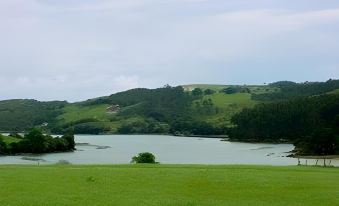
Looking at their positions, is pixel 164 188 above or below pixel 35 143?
below

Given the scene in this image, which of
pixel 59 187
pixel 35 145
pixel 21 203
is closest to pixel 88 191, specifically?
pixel 59 187

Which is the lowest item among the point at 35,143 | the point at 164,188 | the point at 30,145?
the point at 164,188

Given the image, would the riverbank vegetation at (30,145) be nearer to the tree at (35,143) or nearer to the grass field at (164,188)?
the tree at (35,143)

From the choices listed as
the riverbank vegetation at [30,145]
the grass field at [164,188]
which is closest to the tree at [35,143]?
the riverbank vegetation at [30,145]

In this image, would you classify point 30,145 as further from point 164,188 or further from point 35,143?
point 164,188

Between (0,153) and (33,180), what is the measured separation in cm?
12022

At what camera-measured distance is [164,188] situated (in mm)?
25875

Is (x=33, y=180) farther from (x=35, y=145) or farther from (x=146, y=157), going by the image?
(x=35, y=145)

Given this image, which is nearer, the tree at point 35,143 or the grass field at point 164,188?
the grass field at point 164,188

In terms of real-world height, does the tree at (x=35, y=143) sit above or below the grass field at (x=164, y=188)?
above

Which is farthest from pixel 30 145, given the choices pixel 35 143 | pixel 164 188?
pixel 164 188

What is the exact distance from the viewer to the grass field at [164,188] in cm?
2250

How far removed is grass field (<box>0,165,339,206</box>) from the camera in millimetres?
22500

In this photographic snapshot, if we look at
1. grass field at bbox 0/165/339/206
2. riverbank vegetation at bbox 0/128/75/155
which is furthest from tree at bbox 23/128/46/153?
grass field at bbox 0/165/339/206
